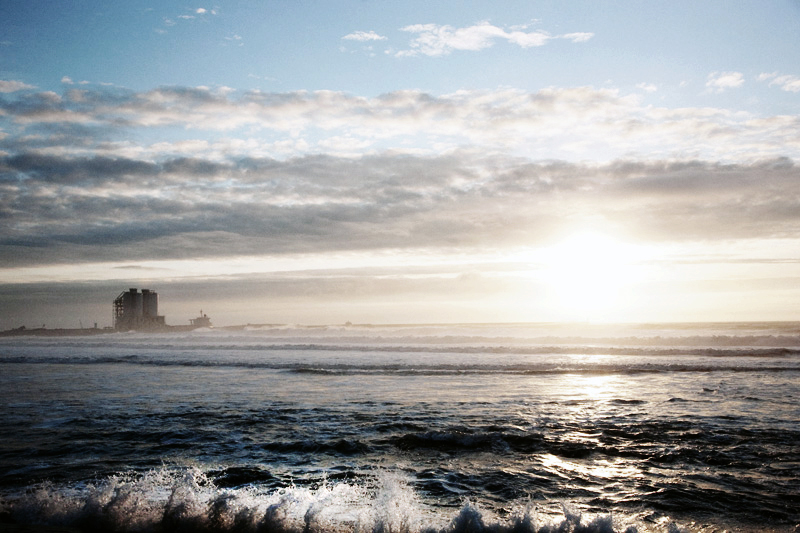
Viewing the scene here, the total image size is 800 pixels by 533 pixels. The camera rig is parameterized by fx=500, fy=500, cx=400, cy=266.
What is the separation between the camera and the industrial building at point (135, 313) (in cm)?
8331

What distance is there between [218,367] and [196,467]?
17.5 m

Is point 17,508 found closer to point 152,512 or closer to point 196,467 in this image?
point 152,512

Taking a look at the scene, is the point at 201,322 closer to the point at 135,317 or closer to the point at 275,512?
the point at 135,317

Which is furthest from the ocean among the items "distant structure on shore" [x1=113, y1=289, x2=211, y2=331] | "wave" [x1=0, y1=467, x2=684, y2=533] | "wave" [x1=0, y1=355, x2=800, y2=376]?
"distant structure on shore" [x1=113, y1=289, x2=211, y2=331]

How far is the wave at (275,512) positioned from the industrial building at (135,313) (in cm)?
8394

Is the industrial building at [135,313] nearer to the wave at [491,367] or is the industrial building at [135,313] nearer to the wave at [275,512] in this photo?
the wave at [491,367]

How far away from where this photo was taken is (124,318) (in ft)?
276

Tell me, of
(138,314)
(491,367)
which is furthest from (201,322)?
(491,367)

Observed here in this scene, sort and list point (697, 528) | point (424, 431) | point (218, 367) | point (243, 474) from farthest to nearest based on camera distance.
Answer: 1. point (218, 367)
2. point (424, 431)
3. point (243, 474)
4. point (697, 528)

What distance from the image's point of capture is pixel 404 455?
8.35 m

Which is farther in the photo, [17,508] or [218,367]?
[218,367]

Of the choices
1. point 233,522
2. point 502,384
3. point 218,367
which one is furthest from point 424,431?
point 218,367

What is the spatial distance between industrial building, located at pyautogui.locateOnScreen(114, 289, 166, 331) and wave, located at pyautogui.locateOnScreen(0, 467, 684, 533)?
83.9 metres

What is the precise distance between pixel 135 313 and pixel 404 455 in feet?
290
